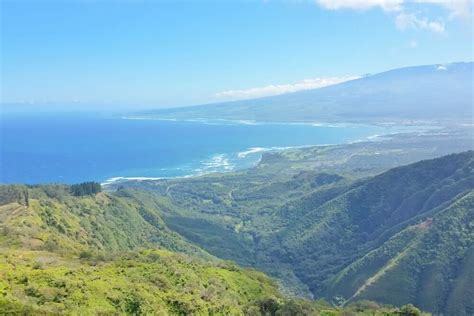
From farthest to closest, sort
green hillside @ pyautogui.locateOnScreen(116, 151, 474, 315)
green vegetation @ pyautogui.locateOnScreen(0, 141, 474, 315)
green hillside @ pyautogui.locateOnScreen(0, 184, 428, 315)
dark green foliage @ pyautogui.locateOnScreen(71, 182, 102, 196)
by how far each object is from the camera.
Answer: dark green foliage @ pyautogui.locateOnScreen(71, 182, 102, 196), green hillside @ pyautogui.locateOnScreen(116, 151, 474, 315), green vegetation @ pyautogui.locateOnScreen(0, 141, 474, 315), green hillside @ pyautogui.locateOnScreen(0, 184, 428, 315)

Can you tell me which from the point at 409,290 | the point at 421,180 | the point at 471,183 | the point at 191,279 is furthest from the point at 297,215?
the point at 191,279

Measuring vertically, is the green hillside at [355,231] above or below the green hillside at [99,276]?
below

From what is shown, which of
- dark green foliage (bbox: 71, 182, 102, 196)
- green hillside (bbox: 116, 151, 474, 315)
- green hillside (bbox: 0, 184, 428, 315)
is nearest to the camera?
green hillside (bbox: 0, 184, 428, 315)

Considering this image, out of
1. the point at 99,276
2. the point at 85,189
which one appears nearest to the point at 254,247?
the point at 85,189

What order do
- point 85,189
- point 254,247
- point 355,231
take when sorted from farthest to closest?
point 254,247 → point 355,231 → point 85,189

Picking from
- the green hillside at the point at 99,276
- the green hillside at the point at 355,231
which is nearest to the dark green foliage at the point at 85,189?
the green hillside at the point at 99,276

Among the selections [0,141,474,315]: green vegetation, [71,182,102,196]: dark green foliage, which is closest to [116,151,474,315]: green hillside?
[0,141,474,315]: green vegetation

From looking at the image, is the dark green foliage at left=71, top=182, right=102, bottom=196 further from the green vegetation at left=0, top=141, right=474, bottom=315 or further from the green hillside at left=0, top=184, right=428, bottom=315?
the green hillside at left=0, top=184, right=428, bottom=315

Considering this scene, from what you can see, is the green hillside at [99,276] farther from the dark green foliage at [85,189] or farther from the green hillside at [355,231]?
the green hillside at [355,231]

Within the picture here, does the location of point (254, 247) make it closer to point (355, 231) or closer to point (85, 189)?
point (355, 231)
